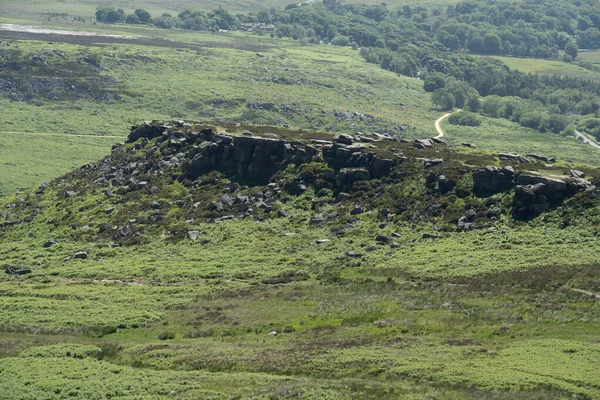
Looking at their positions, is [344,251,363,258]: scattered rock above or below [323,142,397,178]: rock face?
below

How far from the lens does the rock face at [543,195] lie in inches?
3971

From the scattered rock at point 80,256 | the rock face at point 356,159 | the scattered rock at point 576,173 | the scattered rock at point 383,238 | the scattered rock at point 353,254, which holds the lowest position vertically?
the scattered rock at point 80,256

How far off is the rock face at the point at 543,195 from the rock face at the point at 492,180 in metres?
4.53

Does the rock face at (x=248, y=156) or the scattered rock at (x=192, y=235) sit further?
the rock face at (x=248, y=156)

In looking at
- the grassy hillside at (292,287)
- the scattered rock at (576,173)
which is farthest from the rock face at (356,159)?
the scattered rock at (576,173)

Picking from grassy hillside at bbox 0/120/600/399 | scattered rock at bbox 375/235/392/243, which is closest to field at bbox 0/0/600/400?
grassy hillside at bbox 0/120/600/399

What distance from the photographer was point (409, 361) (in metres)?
65.2

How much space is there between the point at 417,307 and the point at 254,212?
39.9 metres

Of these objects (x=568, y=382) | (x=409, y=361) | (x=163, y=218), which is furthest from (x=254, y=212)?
(x=568, y=382)

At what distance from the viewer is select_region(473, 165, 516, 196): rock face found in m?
106

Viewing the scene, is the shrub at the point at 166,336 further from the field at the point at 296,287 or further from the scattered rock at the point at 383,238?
the scattered rock at the point at 383,238

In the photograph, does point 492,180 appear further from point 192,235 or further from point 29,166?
point 29,166

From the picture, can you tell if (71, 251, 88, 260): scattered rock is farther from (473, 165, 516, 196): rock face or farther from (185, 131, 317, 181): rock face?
(473, 165, 516, 196): rock face

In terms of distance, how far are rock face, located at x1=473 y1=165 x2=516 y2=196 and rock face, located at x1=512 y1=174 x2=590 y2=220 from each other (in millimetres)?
4529
